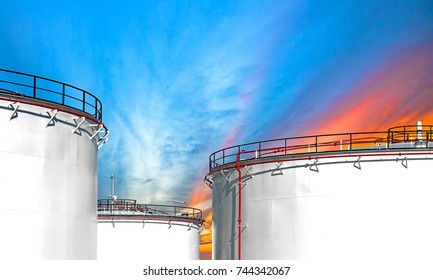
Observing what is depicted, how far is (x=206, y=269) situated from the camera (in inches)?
738

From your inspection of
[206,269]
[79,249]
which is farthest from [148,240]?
[206,269]

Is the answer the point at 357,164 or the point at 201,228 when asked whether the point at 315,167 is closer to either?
the point at 357,164

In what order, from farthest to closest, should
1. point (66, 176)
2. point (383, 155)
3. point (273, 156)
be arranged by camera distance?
point (273, 156) < point (383, 155) < point (66, 176)

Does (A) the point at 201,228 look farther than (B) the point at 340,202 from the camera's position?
Yes

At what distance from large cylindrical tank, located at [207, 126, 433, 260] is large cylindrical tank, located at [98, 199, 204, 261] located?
1050 centimetres

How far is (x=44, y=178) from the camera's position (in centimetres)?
1941

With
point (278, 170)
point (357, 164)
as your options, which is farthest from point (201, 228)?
point (357, 164)

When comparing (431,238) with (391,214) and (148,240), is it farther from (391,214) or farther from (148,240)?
(148,240)

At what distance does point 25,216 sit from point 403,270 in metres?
14.5

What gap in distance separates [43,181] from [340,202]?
472 inches

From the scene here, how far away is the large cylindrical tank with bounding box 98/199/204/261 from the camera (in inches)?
1395

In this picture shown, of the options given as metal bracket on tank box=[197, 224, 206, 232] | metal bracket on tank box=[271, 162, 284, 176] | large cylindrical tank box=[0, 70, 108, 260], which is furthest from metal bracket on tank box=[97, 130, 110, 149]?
metal bracket on tank box=[197, 224, 206, 232]

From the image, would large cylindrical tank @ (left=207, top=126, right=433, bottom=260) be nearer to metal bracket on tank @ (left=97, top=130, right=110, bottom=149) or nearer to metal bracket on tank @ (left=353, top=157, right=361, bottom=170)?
metal bracket on tank @ (left=353, top=157, right=361, bottom=170)

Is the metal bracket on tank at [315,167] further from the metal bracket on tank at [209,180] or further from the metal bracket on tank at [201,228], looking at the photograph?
the metal bracket on tank at [201,228]
